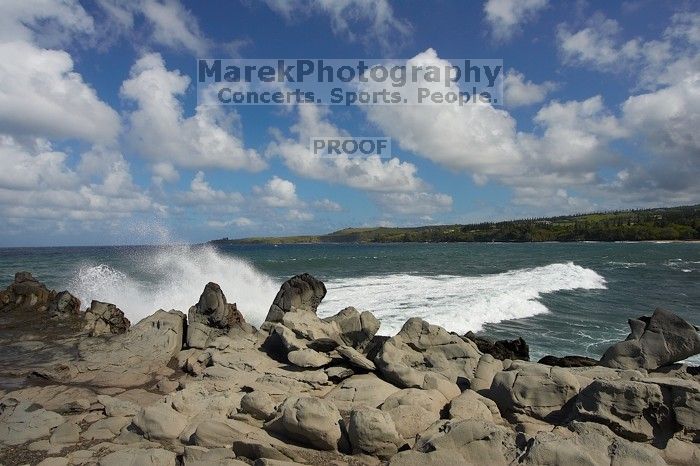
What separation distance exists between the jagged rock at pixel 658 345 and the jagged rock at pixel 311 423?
8663 millimetres

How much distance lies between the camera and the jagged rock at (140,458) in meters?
8.02

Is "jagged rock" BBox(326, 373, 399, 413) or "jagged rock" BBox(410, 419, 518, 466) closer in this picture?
"jagged rock" BBox(410, 419, 518, 466)

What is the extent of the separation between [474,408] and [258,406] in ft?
15.0

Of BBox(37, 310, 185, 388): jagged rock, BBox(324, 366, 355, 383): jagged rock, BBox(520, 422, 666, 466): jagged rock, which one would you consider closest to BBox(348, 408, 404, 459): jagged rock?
BBox(520, 422, 666, 466): jagged rock

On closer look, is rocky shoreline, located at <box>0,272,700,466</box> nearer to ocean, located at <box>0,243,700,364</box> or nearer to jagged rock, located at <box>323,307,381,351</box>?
jagged rock, located at <box>323,307,381,351</box>

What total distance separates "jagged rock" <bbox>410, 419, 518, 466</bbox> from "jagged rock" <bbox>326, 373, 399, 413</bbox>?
9.22 feet

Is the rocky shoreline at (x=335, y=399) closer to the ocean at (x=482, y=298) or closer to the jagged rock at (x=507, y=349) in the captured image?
the jagged rock at (x=507, y=349)

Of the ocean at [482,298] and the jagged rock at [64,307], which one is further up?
the jagged rock at [64,307]

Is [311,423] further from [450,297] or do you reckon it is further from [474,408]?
[450,297]

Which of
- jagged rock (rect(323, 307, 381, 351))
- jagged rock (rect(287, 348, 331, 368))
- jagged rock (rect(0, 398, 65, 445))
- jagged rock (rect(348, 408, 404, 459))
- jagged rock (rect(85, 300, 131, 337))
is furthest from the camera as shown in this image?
jagged rock (rect(85, 300, 131, 337))

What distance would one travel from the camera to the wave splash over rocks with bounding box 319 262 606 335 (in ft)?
83.3

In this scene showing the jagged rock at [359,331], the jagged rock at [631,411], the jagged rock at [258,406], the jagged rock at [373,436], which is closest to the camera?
the jagged rock at [373,436]

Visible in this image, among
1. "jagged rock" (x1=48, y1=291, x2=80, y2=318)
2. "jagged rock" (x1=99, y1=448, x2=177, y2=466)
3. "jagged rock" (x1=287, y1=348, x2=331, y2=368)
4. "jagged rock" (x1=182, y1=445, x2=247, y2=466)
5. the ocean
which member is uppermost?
"jagged rock" (x1=48, y1=291, x2=80, y2=318)

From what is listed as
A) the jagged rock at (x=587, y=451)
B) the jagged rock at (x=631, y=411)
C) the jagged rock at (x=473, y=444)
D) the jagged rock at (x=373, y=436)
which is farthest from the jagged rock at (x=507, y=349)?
the jagged rock at (x=373, y=436)
